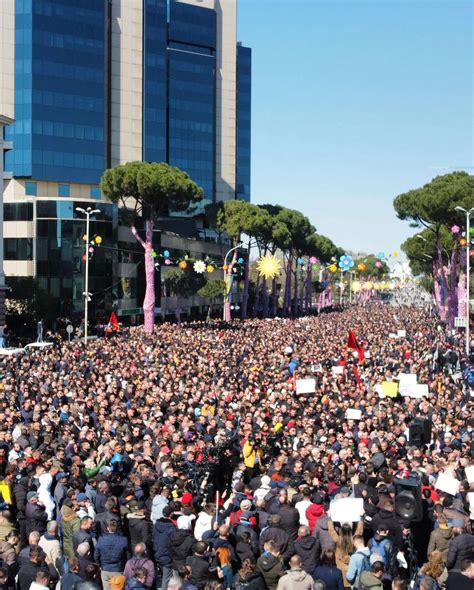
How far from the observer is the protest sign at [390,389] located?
26953 millimetres

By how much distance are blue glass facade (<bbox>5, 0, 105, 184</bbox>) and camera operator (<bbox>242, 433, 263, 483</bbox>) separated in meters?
74.5

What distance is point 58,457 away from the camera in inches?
653

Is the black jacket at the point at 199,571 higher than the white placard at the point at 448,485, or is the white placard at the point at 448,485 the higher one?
the white placard at the point at 448,485

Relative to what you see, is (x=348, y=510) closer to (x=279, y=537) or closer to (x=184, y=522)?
(x=279, y=537)

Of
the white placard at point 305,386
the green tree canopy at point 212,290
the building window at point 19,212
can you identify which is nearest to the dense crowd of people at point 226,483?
the white placard at point 305,386

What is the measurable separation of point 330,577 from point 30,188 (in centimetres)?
8338

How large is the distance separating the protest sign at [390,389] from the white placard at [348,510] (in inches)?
585

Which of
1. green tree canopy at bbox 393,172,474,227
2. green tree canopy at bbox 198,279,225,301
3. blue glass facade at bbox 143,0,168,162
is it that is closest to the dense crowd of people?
green tree canopy at bbox 393,172,474,227

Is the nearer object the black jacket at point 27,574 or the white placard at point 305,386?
the black jacket at point 27,574

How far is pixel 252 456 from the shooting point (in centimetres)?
1809

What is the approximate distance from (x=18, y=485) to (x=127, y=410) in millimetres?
8981

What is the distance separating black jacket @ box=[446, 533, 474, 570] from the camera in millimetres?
11711

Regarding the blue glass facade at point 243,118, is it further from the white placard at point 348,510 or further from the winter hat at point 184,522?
the white placard at point 348,510

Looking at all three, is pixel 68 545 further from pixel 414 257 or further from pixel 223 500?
pixel 414 257
